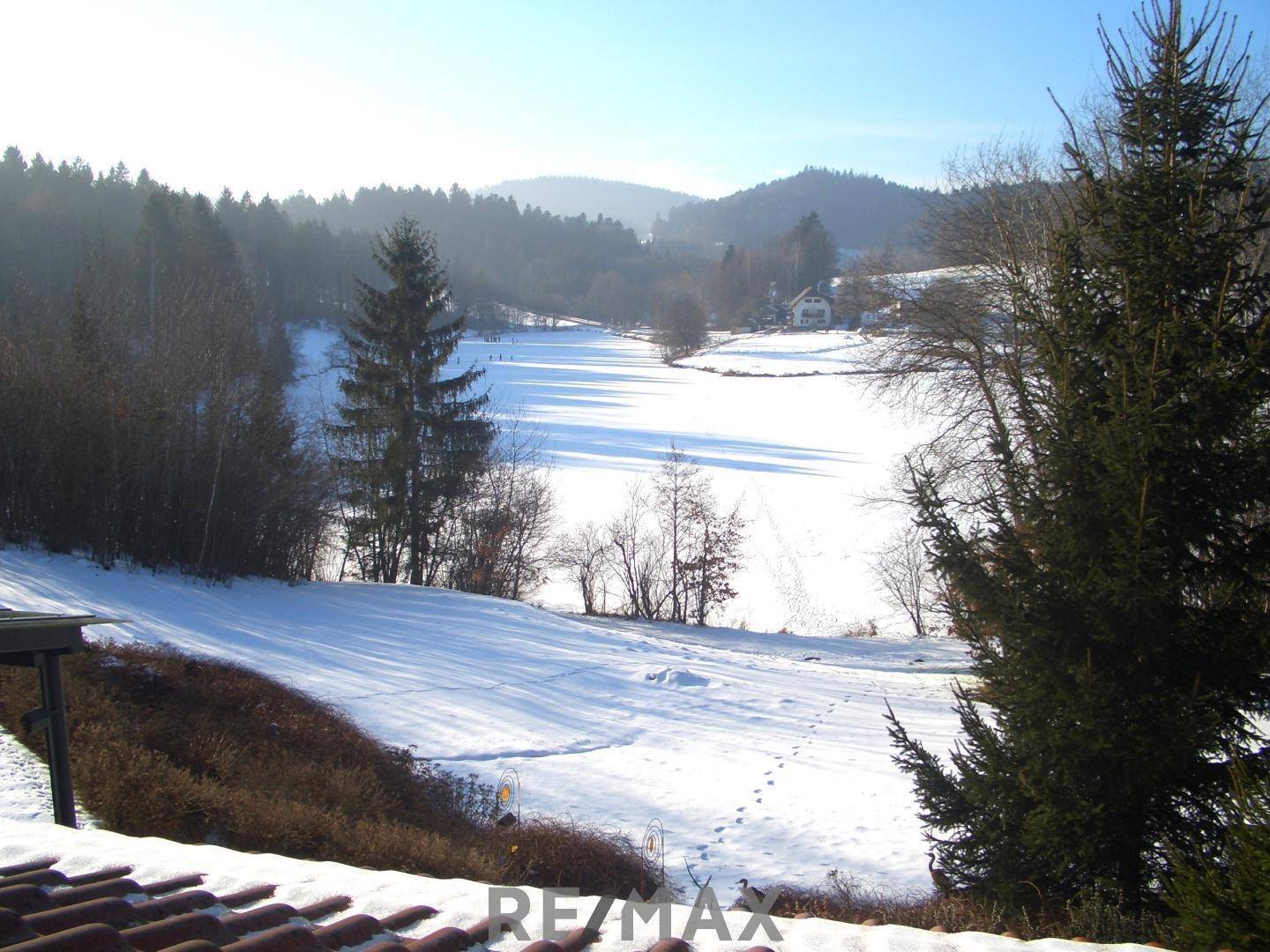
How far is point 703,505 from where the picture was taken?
97.9 ft

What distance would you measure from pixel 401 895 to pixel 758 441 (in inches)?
1938

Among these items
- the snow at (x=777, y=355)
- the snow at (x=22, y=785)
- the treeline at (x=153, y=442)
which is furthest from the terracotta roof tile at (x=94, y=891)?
the snow at (x=777, y=355)

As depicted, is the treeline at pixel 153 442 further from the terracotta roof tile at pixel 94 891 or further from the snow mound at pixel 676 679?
the terracotta roof tile at pixel 94 891

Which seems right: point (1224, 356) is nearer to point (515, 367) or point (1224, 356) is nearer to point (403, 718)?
point (403, 718)

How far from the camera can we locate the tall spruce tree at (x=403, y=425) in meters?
26.4

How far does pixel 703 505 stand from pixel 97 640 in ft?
66.8

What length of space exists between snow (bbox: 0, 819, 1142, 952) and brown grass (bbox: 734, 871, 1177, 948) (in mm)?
1437

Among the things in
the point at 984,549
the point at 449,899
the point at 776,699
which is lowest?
the point at 776,699

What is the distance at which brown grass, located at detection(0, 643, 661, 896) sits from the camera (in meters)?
6.68

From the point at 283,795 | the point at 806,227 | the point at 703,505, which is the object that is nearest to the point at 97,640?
Answer: the point at 283,795

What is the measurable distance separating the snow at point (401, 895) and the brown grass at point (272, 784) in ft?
5.88

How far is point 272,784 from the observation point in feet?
27.7

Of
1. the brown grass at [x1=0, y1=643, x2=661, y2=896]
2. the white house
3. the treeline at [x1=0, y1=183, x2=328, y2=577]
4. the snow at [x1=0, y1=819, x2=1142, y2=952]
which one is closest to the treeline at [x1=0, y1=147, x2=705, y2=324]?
the treeline at [x1=0, y1=183, x2=328, y2=577]

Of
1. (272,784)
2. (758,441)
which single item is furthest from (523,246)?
(272,784)
